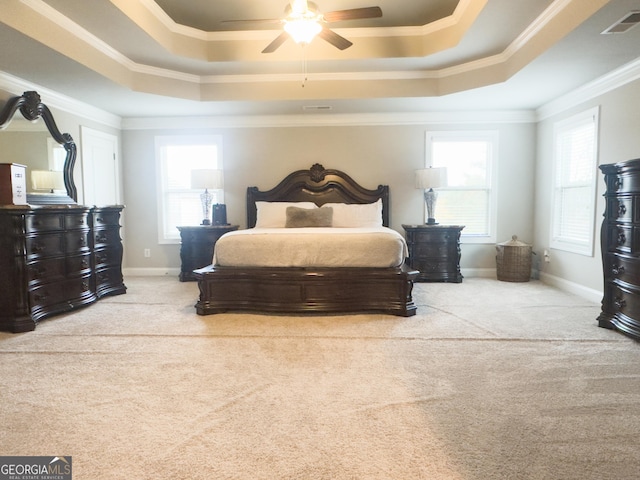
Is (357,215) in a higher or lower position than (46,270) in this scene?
higher

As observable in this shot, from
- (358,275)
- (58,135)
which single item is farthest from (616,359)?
(58,135)

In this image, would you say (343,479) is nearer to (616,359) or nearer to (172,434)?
(172,434)

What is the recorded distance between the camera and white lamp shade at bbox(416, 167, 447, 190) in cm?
560

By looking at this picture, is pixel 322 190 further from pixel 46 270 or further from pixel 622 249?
pixel 622 249

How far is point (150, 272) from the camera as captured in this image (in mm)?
6262

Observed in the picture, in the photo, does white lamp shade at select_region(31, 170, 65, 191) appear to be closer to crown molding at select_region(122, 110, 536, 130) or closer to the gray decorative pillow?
crown molding at select_region(122, 110, 536, 130)

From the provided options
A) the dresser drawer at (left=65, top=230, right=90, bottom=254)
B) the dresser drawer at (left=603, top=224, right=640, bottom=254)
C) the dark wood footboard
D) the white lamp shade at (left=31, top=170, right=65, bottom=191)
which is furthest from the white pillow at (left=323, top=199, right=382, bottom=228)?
the white lamp shade at (left=31, top=170, right=65, bottom=191)

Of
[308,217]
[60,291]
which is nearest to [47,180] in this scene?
[60,291]

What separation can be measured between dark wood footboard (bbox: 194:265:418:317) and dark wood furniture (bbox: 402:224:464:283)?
179cm

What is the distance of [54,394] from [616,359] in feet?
11.8

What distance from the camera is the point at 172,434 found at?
1.87 meters

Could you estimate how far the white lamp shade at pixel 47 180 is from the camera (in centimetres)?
427

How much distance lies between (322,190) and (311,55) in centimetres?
200

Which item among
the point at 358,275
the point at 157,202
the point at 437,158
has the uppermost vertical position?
the point at 437,158
